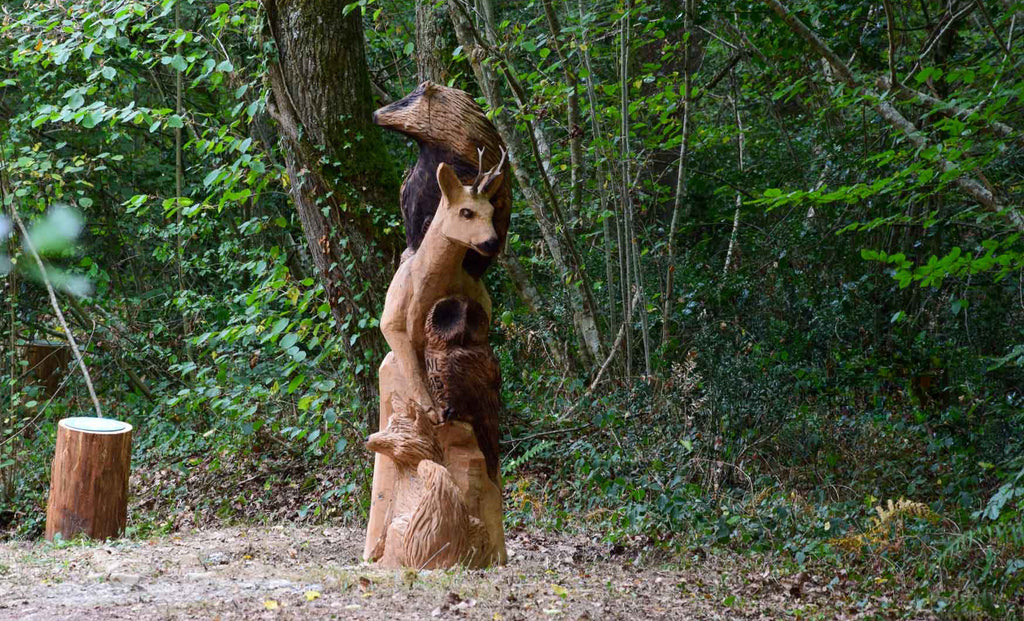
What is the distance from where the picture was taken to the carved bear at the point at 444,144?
5.14m

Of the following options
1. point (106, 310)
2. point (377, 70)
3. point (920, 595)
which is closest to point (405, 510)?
point (920, 595)

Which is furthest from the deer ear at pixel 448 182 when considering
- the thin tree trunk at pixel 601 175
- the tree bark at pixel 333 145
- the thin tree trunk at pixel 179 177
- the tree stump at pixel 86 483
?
the thin tree trunk at pixel 179 177

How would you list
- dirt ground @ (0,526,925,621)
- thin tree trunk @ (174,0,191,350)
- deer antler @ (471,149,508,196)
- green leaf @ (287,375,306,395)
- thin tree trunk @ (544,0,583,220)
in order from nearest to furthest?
dirt ground @ (0,526,925,621), deer antler @ (471,149,508,196), green leaf @ (287,375,306,395), thin tree trunk @ (544,0,583,220), thin tree trunk @ (174,0,191,350)

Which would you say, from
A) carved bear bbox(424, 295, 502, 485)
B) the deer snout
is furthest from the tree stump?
the deer snout

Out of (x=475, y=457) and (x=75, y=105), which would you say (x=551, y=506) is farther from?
(x=75, y=105)

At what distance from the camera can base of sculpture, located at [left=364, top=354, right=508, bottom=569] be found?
4.80 meters

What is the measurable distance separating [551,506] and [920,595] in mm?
3149

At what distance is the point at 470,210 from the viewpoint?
195 inches

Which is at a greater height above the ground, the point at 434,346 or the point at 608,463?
the point at 434,346

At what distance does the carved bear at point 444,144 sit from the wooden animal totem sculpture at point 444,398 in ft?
Answer: 0.27

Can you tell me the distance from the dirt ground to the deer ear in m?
1.98

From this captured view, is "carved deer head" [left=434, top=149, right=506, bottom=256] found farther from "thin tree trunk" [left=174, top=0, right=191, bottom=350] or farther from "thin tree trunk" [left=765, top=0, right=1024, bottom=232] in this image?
"thin tree trunk" [left=174, top=0, right=191, bottom=350]

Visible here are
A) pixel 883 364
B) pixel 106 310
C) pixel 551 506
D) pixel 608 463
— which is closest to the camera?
pixel 608 463

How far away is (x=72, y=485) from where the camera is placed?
7.17 m
